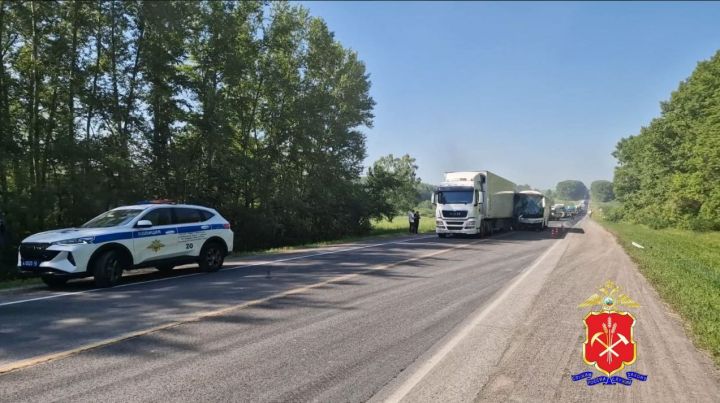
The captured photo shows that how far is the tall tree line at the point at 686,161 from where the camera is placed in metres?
40.2

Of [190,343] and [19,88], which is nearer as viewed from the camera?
[190,343]

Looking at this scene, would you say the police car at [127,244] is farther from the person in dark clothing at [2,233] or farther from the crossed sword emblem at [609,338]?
the crossed sword emblem at [609,338]

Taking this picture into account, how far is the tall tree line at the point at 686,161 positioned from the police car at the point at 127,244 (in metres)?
42.9

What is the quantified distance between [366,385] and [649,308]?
657 centimetres

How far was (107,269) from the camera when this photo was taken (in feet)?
31.8

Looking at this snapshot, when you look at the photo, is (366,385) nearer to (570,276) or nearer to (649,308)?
(649,308)

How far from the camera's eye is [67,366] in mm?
4785

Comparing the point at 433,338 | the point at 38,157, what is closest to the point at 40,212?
the point at 38,157

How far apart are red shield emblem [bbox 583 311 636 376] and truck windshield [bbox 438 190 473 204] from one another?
2067cm

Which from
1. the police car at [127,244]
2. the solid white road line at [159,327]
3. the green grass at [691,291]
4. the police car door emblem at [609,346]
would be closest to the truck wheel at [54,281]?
the police car at [127,244]

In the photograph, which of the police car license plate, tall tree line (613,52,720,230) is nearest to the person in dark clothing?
the police car license plate

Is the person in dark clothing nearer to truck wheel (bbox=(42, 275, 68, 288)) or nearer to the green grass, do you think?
truck wheel (bbox=(42, 275, 68, 288))

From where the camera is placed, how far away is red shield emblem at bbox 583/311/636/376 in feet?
14.9

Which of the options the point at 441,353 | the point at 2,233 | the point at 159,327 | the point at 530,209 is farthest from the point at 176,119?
the point at 530,209
